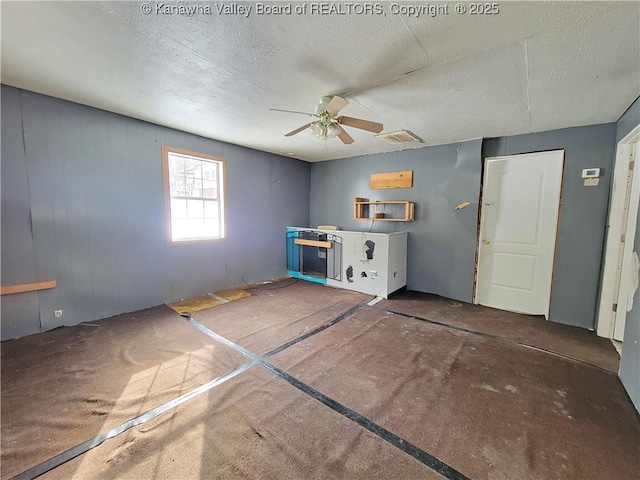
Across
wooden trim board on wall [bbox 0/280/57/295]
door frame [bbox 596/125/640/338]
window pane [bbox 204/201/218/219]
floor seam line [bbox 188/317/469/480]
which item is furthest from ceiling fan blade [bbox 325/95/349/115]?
wooden trim board on wall [bbox 0/280/57/295]

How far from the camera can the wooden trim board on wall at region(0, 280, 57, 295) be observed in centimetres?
257

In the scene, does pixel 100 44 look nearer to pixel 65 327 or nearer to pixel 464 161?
pixel 65 327

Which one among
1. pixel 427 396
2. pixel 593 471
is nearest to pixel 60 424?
pixel 427 396

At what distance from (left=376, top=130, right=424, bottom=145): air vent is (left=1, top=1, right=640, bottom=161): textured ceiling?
535mm

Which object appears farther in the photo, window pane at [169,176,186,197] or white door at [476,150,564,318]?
window pane at [169,176,186,197]

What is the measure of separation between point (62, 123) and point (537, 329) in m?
5.81

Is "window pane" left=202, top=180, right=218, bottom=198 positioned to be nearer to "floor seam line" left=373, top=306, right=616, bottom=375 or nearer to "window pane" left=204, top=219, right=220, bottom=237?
"window pane" left=204, top=219, right=220, bottom=237

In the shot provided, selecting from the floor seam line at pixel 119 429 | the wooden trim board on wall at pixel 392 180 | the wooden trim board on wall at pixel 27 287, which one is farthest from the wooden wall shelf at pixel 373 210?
the wooden trim board on wall at pixel 27 287

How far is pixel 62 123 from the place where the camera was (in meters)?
2.82

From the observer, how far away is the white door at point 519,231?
3.38 metres

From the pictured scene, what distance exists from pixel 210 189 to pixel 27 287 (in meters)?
2.40

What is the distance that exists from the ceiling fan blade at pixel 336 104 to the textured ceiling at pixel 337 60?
20 cm

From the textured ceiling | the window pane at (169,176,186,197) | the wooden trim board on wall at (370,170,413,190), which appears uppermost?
the textured ceiling

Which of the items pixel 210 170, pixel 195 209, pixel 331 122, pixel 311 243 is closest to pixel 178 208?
pixel 195 209
